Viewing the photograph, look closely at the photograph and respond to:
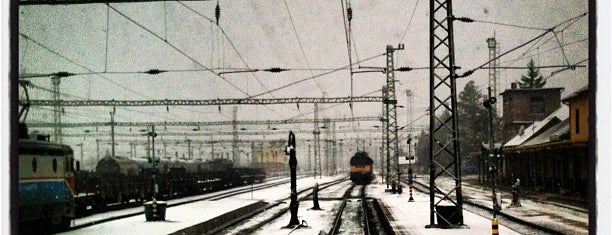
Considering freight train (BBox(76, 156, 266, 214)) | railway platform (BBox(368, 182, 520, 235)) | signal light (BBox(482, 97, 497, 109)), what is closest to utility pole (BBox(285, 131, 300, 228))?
railway platform (BBox(368, 182, 520, 235))

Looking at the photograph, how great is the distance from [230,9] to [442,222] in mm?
5981

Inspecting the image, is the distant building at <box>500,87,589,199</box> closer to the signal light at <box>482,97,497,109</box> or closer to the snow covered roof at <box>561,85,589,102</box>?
the signal light at <box>482,97,497,109</box>

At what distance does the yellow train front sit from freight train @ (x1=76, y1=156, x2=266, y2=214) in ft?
22.2

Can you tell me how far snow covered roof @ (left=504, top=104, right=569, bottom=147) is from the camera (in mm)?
19153

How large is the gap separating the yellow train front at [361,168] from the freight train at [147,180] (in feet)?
22.2

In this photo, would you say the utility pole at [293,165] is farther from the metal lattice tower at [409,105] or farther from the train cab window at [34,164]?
the train cab window at [34,164]

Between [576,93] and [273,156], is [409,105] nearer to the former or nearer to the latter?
[576,93]

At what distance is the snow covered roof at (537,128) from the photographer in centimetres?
1915

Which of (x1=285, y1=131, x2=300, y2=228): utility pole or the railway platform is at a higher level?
(x1=285, y1=131, x2=300, y2=228): utility pole

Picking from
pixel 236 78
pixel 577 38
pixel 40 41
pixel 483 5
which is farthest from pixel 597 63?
pixel 236 78

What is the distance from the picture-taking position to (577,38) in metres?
9.75

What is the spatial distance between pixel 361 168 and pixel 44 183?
32.0 meters

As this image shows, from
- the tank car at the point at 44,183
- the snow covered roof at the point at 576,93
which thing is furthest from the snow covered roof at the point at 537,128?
the tank car at the point at 44,183

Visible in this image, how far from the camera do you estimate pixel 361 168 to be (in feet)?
143
